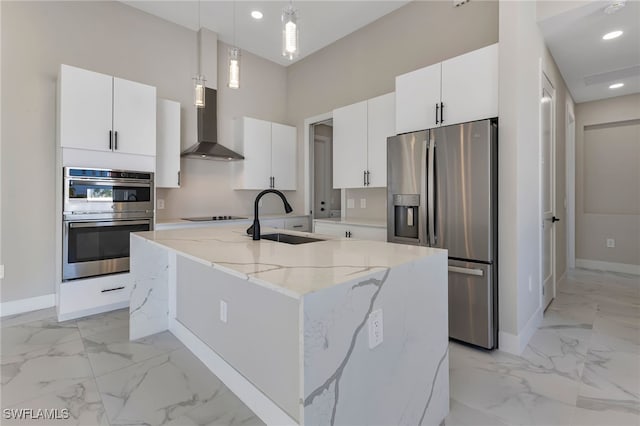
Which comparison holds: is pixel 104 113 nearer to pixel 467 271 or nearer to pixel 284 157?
pixel 284 157

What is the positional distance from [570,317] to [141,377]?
362cm

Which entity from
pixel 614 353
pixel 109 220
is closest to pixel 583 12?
pixel 614 353

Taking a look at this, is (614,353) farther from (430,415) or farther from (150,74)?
(150,74)

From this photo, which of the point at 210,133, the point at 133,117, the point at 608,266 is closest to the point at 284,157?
the point at 210,133

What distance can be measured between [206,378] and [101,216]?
2.02 m

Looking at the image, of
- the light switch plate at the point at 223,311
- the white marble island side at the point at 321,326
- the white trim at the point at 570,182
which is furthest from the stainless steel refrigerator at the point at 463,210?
the white trim at the point at 570,182

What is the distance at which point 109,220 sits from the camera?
120 inches

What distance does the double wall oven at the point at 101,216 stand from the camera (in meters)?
2.85

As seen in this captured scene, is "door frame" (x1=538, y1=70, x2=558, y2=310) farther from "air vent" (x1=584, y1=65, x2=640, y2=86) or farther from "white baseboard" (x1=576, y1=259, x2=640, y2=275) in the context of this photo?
"white baseboard" (x1=576, y1=259, x2=640, y2=275)

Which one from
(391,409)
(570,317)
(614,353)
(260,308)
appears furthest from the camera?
(570,317)

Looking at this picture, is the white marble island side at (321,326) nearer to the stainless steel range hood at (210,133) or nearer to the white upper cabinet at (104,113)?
the white upper cabinet at (104,113)

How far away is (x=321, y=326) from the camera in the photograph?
0.95 metres

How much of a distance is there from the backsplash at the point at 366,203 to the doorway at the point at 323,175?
95 cm

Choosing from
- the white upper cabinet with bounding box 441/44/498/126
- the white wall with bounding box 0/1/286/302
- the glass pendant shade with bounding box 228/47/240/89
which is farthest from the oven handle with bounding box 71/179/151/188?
the white upper cabinet with bounding box 441/44/498/126
